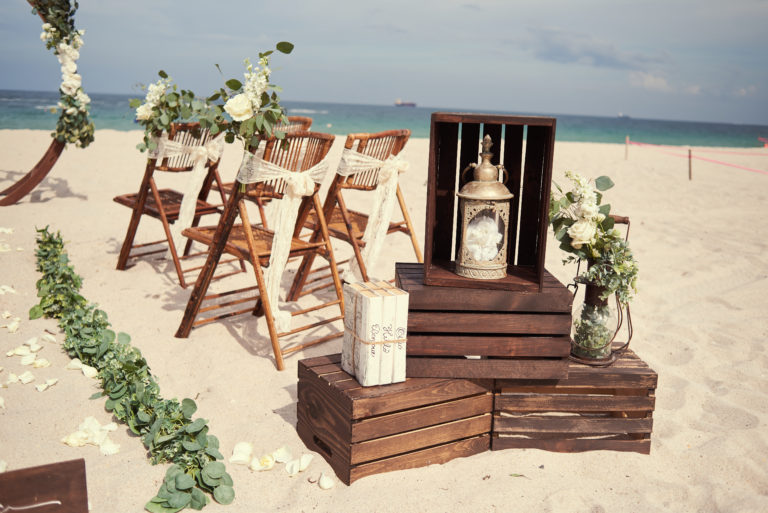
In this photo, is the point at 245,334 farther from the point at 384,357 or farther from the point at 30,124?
the point at 30,124

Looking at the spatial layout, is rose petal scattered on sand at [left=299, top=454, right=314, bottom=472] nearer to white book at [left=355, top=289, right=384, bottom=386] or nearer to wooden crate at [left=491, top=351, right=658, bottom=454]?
white book at [left=355, top=289, right=384, bottom=386]

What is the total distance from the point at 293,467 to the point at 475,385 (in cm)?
84

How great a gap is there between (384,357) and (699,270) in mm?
4171

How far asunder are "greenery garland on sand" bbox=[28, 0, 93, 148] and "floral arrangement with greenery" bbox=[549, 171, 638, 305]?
605cm

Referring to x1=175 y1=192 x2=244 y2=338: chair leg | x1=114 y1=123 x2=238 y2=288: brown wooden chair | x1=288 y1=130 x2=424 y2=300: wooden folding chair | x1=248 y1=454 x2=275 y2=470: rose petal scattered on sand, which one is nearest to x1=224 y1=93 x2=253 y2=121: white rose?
x1=175 y1=192 x2=244 y2=338: chair leg

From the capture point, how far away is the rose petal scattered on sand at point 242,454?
2.50 m

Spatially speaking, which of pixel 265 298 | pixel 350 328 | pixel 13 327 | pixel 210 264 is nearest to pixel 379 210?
pixel 265 298

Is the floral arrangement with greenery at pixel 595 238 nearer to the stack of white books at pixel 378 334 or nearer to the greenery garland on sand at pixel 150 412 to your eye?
the stack of white books at pixel 378 334

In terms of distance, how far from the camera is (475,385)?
252 centimetres

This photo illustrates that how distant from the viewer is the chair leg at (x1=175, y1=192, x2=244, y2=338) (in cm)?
346

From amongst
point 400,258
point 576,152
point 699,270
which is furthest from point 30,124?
point 699,270

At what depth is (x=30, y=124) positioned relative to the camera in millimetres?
26672

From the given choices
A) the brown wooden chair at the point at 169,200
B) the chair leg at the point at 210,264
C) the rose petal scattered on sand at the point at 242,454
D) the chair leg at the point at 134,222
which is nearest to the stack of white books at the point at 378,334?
the rose petal scattered on sand at the point at 242,454

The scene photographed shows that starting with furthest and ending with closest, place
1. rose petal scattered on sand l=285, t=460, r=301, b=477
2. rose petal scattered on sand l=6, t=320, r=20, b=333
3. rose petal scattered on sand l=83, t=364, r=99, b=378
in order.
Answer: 1. rose petal scattered on sand l=6, t=320, r=20, b=333
2. rose petal scattered on sand l=83, t=364, r=99, b=378
3. rose petal scattered on sand l=285, t=460, r=301, b=477
